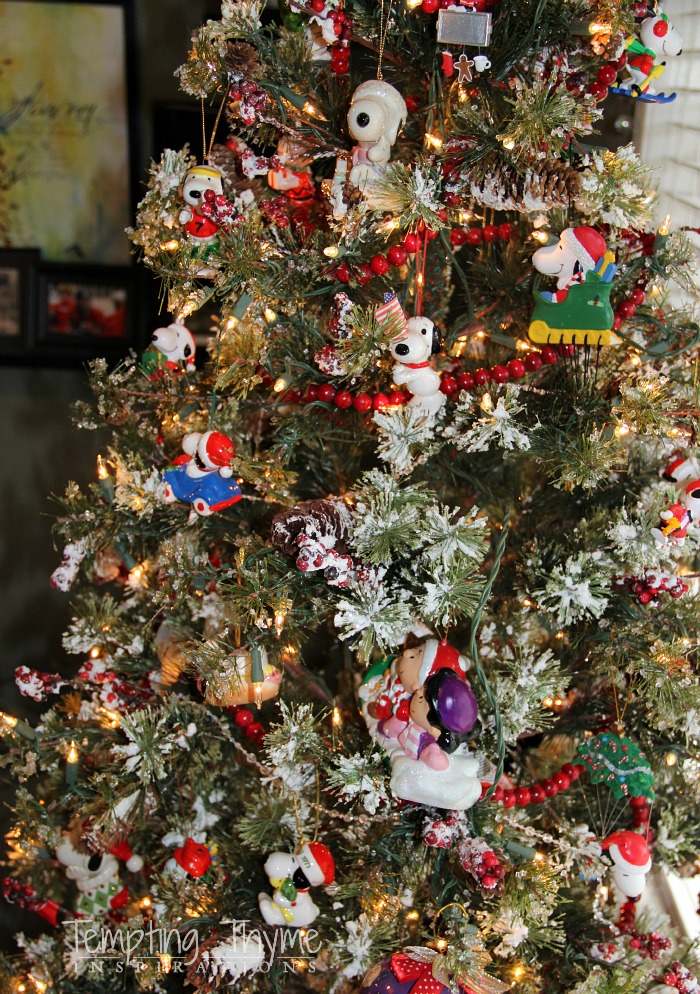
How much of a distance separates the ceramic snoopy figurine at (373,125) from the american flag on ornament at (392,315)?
0.40 ft

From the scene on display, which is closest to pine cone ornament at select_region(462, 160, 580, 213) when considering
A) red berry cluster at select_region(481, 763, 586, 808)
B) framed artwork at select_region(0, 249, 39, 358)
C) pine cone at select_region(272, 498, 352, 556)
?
pine cone at select_region(272, 498, 352, 556)

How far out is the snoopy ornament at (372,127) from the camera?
0.82 metres

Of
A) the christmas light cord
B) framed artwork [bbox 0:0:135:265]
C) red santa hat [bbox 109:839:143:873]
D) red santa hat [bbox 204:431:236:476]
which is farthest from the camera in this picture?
framed artwork [bbox 0:0:135:265]

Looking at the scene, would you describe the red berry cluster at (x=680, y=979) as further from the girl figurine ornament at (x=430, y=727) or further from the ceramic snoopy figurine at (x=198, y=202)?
the ceramic snoopy figurine at (x=198, y=202)

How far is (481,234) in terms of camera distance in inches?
38.7

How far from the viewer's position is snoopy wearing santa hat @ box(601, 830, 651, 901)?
3.05 feet

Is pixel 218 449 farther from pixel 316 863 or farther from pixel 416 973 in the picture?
pixel 416 973

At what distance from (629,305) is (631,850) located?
24.4 inches

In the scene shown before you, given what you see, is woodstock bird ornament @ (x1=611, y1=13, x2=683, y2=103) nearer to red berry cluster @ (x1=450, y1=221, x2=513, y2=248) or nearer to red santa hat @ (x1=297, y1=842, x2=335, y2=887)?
red berry cluster @ (x1=450, y1=221, x2=513, y2=248)

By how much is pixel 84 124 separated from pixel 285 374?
936mm

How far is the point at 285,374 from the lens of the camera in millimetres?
928

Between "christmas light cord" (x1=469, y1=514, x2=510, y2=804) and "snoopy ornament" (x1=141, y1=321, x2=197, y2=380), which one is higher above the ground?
"snoopy ornament" (x1=141, y1=321, x2=197, y2=380)

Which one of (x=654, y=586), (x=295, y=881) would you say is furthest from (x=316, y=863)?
(x=654, y=586)

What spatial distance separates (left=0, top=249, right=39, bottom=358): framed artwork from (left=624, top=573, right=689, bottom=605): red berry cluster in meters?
1.25
